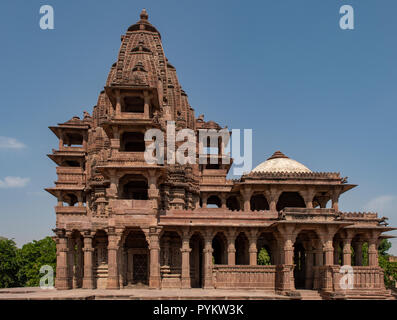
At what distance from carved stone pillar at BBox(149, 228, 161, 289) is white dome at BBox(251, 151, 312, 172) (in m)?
15.5

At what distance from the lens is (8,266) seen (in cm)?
5206

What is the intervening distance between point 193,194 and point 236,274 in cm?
1169

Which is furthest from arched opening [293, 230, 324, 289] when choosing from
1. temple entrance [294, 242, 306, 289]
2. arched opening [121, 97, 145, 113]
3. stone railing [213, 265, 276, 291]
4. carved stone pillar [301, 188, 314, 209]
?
arched opening [121, 97, 145, 113]

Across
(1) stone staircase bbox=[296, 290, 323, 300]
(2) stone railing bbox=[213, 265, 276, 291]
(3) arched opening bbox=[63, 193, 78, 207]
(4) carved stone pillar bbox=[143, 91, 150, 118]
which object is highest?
(4) carved stone pillar bbox=[143, 91, 150, 118]

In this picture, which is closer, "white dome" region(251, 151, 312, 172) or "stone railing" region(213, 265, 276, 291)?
"stone railing" region(213, 265, 276, 291)

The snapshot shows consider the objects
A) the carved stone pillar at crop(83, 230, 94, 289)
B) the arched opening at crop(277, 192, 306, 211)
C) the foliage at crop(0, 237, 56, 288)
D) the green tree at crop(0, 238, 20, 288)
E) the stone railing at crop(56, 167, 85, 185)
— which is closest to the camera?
the carved stone pillar at crop(83, 230, 94, 289)

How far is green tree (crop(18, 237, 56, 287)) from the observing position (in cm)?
5300

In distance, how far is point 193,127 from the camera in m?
43.5

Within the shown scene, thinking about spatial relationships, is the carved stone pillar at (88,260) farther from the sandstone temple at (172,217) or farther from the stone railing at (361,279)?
the stone railing at (361,279)

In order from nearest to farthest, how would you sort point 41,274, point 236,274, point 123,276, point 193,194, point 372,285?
point 372,285, point 236,274, point 123,276, point 193,194, point 41,274

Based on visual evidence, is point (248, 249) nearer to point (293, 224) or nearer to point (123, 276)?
point (293, 224)

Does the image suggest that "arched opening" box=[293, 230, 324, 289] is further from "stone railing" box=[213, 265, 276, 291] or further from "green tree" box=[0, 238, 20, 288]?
"green tree" box=[0, 238, 20, 288]

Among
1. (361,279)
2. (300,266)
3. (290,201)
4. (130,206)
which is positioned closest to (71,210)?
(130,206)

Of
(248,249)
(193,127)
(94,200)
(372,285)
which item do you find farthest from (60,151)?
(372,285)
